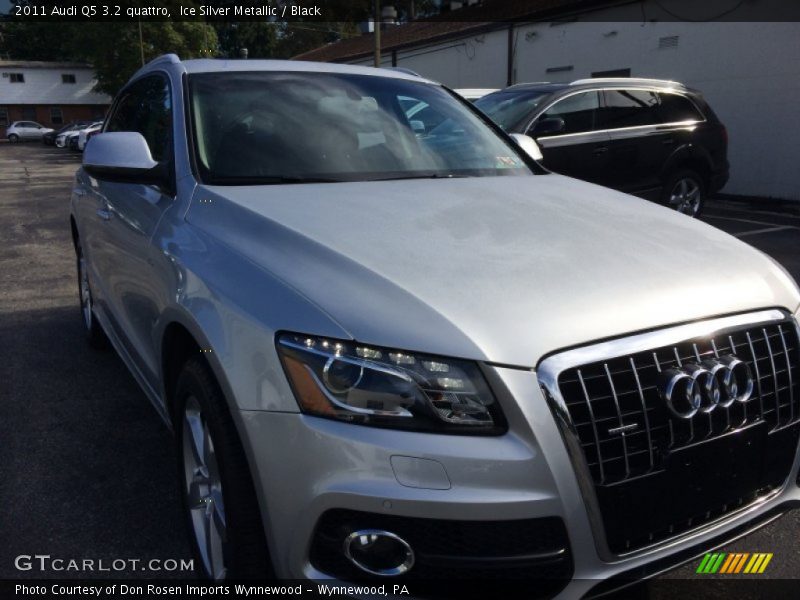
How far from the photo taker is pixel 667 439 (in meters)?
1.76

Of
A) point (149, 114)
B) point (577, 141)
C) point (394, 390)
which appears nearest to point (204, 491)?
point (394, 390)

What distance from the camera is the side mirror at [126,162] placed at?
104 inches

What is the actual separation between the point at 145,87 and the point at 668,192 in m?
6.45

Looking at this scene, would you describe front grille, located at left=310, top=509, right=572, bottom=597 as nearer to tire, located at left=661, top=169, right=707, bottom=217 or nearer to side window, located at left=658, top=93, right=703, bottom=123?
tire, located at left=661, top=169, right=707, bottom=217

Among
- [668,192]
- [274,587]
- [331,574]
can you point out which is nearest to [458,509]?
[331,574]

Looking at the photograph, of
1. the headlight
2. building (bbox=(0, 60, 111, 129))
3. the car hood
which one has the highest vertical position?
building (bbox=(0, 60, 111, 129))

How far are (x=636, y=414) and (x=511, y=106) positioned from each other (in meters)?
6.53

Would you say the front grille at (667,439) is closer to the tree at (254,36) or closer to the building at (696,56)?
the building at (696,56)

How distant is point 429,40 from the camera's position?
880 inches

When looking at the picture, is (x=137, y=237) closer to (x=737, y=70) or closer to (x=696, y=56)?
(x=737, y=70)

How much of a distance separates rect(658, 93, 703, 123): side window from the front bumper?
761 cm

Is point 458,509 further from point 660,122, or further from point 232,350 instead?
point 660,122

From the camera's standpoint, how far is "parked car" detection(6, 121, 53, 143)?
5019cm

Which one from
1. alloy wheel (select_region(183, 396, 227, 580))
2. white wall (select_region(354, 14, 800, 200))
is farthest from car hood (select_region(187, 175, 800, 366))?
white wall (select_region(354, 14, 800, 200))
